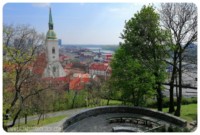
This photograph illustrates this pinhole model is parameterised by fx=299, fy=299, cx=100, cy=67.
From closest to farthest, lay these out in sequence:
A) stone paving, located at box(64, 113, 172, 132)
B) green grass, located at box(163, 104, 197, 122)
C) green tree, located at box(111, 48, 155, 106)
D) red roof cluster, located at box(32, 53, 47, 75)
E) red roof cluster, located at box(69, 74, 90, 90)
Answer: stone paving, located at box(64, 113, 172, 132), green grass, located at box(163, 104, 197, 122), red roof cluster, located at box(32, 53, 47, 75), green tree, located at box(111, 48, 155, 106), red roof cluster, located at box(69, 74, 90, 90)

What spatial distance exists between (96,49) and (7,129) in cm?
416

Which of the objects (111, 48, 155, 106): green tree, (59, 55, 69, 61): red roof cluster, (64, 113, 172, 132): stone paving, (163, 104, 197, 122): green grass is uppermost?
(59, 55, 69, 61): red roof cluster

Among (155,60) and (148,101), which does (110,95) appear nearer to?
(148,101)

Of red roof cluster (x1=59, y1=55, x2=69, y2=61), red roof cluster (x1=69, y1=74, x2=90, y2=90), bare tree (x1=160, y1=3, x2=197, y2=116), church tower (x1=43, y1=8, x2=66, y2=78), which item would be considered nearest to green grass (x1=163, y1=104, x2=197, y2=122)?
bare tree (x1=160, y1=3, x2=197, y2=116)

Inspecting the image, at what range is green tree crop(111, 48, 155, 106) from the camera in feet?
36.1

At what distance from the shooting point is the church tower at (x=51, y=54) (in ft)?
33.7

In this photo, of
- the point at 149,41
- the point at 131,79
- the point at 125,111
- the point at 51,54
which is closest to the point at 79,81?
the point at 51,54

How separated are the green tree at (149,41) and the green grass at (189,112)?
3.00ft

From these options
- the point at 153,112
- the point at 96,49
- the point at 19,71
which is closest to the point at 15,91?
the point at 19,71

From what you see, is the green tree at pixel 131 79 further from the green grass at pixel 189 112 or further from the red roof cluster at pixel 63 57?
the red roof cluster at pixel 63 57

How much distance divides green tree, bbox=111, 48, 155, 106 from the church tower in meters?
2.27

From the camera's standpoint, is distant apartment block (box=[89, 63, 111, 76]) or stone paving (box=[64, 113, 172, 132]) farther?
distant apartment block (box=[89, 63, 111, 76])

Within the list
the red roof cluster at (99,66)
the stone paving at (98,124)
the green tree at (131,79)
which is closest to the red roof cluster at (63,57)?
the red roof cluster at (99,66)

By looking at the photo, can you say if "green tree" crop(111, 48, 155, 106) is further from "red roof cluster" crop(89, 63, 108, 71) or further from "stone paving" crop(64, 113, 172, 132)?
"stone paving" crop(64, 113, 172, 132)
